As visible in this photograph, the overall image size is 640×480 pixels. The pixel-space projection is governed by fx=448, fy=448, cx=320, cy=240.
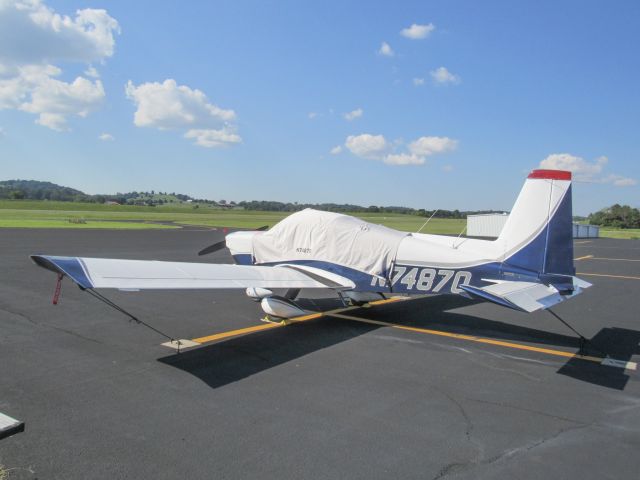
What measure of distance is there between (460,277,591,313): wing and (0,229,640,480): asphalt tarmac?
91 centimetres

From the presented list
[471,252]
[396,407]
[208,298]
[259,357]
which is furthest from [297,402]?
[208,298]

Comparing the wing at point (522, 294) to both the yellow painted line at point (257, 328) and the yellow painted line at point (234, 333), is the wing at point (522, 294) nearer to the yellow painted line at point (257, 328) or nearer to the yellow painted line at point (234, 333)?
the yellow painted line at point (257, 328)

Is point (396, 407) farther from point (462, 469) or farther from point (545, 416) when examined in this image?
point (545, 416)

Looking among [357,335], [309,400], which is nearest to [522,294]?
[357,335]

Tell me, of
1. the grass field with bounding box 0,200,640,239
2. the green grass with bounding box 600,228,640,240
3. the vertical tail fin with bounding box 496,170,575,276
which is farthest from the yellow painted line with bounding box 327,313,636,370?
the green grass with bounding box 600,228,640,240

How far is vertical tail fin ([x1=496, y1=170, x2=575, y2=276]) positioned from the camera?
271 inches

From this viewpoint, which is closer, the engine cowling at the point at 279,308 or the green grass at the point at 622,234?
the engine cowling at the point at 279,308

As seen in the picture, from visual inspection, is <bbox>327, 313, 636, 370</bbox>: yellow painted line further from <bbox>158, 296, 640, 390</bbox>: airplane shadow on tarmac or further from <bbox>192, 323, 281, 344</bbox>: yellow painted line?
<bbox>192, 323, 281, 344</bbox>: yellow painted line

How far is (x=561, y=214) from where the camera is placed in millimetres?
6867

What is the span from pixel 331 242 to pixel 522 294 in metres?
3.65

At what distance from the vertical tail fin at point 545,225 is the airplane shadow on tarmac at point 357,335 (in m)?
1.42

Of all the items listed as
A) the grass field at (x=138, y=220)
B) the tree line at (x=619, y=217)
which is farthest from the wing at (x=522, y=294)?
the tree line at (x=619, y=217)

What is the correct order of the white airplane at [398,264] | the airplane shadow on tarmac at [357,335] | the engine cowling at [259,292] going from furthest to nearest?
the engine cowling at [259,292] → the white airplane at [398,264] → the airplane shadow on tarmac at [357,335]

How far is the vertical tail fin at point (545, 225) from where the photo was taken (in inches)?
271
